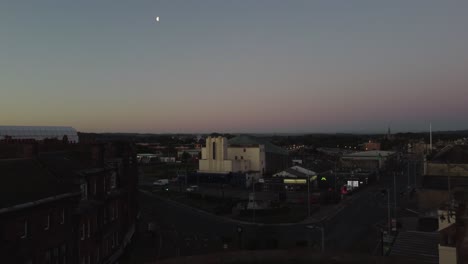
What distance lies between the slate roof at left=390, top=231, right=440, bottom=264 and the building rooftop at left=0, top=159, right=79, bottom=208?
2655cm

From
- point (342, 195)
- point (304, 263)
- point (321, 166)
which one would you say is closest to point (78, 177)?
point (304, 263)

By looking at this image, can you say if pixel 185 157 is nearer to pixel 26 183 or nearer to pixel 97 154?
pixel 97 154

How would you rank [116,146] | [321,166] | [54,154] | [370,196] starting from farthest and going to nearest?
[321,166] → [370,196] → [116,146] → [54,154]

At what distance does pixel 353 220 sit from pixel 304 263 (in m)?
49.8

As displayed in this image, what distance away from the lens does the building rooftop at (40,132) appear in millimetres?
82250

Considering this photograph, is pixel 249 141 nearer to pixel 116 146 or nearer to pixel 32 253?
pixel 116 146

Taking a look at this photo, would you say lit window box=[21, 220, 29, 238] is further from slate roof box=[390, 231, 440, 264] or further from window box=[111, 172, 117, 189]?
slate roof box=[390, 231, 440, 264]

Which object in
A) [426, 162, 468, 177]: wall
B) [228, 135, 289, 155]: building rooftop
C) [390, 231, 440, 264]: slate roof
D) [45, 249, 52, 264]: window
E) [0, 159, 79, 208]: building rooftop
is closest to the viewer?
[0, 159, 79, 208]: building rooftop

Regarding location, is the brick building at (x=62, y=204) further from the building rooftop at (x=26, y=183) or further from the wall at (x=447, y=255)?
the wall at (x=447, y=255)

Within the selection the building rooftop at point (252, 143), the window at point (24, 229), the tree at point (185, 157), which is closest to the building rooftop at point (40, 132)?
the building rooftop at point (252, 143)

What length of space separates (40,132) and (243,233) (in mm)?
58658

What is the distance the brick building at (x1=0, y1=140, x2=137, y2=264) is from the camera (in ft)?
75.0

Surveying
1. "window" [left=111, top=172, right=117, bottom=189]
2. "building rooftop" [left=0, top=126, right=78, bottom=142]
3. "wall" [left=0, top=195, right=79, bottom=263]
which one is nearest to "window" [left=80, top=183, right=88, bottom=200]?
"wall" [left=0, top=195, right=79, bottom=263]

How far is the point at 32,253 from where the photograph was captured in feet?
77.5
